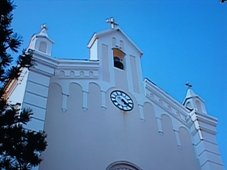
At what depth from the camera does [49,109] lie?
13.4m

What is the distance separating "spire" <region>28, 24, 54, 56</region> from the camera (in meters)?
14.9

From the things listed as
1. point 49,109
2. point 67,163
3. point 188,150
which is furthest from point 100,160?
point 188,150

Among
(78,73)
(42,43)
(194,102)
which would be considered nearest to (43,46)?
Result: (42,43)

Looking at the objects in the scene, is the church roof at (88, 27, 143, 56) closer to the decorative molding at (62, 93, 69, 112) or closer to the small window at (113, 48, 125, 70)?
the small window at (113, 48, 125, 70)

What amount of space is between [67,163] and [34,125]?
135 centimetres

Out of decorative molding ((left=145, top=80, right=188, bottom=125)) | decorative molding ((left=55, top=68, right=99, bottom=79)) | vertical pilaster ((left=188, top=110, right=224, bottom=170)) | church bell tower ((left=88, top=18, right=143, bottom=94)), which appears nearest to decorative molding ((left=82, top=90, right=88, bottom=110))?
decorative molding ((left=55, top=68, right=99, bottom=79))

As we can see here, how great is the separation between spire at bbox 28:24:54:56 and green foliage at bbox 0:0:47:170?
5.92 m

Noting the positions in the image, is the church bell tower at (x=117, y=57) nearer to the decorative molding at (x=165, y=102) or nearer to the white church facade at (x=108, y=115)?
the white church facade at (x=108, y=115)

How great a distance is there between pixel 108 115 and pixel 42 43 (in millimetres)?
3291

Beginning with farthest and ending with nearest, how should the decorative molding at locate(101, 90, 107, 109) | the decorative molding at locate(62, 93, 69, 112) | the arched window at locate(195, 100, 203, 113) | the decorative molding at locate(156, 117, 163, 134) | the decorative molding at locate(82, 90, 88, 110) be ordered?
the arched window at locate(195, 100, 203, 113) < the decorative molding at locate(156, 117, 163, 134) < the decorative molding at locate(101, 90, 107, 109) < the decorative molding at locate(82, 90, 88, 110) < the decorative molding at locate(62, 93, 69, 112)

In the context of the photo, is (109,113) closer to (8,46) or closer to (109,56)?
(109,56)

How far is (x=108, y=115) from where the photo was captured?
14.2 m

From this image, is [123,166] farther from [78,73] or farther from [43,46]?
[43,46]

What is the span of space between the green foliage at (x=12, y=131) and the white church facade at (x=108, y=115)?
3.70 metres
